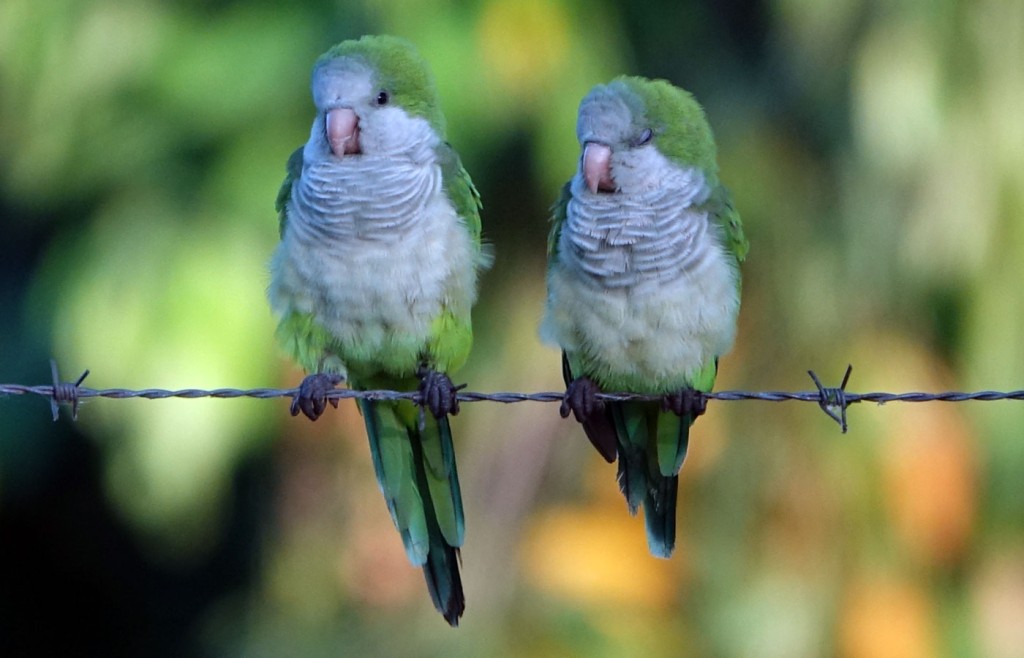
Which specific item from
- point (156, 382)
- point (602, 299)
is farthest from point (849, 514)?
point (156, 382)

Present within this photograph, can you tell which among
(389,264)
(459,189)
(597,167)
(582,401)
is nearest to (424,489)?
(582,401)

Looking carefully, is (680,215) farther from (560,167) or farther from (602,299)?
(560,167)

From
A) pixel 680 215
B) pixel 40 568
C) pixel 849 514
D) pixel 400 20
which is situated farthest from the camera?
pixel 40 568

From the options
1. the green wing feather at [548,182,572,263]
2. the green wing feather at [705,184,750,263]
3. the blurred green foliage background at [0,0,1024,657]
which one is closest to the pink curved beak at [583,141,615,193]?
the green wing feather at [548,182,572,263]

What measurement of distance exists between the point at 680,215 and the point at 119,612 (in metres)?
4.51

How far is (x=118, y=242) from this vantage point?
15.1 feet

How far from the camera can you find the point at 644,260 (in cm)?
285

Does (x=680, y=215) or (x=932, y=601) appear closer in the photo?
(x=680, y=215)

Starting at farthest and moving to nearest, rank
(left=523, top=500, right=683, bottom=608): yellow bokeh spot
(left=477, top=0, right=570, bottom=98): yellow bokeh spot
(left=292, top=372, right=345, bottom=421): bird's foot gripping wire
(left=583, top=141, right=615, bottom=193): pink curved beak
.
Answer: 1. (left=523, top=500, right=683, bottom=608): yellow bokeh spot
2. (left=477, top=0, right=570, bottom=98): yellow bokeh spot
3. (left=292, top=372, right=345, bottom=421): bird's foot gripping wire
4. (left=583, top=141, right=615, bottom=193): pink curved beak

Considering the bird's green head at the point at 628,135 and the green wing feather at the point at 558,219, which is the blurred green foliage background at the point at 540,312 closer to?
the green wing feather at the point at 558,219

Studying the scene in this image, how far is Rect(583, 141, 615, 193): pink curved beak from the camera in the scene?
111 inches

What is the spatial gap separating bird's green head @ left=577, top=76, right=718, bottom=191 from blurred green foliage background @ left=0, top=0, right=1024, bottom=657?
4.77ft

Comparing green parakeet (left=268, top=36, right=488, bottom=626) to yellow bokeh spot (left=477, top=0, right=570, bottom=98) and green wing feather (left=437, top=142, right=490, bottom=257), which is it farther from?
yellow bokeh spot (left=477, top=0, right=570, bottom=98)

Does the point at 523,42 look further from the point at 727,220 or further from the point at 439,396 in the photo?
the point at 439,396
